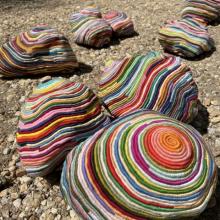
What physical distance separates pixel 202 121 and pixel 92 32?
97 centimetres

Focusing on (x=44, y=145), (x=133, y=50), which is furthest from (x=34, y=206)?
(x=133, y=50)

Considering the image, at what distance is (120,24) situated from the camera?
2516 mm

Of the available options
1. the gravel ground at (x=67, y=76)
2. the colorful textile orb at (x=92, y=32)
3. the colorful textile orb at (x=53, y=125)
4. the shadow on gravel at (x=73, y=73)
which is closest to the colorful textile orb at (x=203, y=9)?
the gravel ground at (x=67, y=76)

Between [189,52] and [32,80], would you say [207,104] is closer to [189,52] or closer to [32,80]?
[189,52]

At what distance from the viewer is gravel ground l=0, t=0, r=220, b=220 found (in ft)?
4.58

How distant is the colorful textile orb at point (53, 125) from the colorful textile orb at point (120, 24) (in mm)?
1132

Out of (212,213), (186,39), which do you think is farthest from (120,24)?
(212,213)

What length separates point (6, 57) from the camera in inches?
80.0

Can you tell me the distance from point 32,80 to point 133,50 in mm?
731

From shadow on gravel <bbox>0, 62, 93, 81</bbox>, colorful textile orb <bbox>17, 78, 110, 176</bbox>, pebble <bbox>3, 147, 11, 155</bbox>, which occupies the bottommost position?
shadow on gravel <bbox>0, 62, 93, 81</bbox>

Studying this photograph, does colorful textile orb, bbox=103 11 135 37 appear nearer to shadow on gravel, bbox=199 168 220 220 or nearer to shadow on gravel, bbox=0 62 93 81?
shadow on gravel, bbox=0 62 93 81

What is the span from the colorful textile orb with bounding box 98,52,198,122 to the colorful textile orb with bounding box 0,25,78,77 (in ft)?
1.48

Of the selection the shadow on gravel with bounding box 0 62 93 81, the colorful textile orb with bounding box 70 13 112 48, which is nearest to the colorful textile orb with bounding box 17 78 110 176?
the shadow on gravel with bounding box 0 62 93 81

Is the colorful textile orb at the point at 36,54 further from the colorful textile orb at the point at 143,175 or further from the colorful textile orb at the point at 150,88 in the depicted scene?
the colorful textile orb at the point at 143,175
